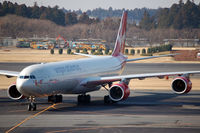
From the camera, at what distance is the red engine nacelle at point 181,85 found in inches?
1419

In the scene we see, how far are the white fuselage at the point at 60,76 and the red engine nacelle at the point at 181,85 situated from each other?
7.83 m

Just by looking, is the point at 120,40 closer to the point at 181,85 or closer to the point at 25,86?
the point at 181,85

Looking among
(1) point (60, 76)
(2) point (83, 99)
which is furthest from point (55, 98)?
(1) point (60, 76)

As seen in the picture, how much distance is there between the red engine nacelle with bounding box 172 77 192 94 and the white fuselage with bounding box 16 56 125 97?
783cm

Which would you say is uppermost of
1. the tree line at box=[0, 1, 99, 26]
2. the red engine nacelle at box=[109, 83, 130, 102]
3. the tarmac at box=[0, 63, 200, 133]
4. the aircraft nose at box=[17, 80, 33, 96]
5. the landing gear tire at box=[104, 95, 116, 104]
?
the tree line at box=[0, 1, 99, 26]

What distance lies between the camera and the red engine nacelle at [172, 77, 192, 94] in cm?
3603

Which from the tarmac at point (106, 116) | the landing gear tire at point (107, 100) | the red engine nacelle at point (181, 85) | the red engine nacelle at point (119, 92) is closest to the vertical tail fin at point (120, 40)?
the tarmac at point (106, 116)

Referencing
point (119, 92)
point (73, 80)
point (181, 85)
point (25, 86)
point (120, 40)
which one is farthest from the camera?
point (120, 40)

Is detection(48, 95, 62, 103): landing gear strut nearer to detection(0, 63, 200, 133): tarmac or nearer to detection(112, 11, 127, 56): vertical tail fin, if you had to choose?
detection(0, 63, 200, 133): tarmac

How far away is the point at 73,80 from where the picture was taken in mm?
35969

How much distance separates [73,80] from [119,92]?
4516mm

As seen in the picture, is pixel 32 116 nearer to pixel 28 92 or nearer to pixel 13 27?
pixel 28 92

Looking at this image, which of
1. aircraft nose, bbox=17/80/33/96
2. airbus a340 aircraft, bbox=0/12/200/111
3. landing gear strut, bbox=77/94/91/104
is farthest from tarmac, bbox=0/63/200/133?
aircraft nose, bbox=17/80/33/96

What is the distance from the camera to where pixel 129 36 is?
16525cm
